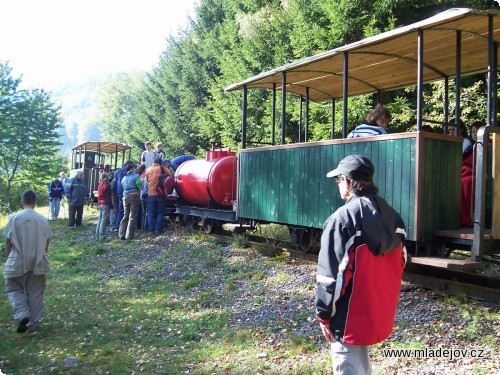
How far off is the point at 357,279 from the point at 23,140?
129 feet

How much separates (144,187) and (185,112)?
17011 mm

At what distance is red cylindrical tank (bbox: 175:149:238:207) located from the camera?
1320 cm

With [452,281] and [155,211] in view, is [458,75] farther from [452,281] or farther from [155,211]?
[155,211]

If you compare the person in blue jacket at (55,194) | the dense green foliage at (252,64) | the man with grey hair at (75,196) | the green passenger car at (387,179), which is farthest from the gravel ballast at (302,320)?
the person in blue jacket at (55,194)

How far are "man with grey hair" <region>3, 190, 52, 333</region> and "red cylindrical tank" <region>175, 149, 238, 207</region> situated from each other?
6.35 meters

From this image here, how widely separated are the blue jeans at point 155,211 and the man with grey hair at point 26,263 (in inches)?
268

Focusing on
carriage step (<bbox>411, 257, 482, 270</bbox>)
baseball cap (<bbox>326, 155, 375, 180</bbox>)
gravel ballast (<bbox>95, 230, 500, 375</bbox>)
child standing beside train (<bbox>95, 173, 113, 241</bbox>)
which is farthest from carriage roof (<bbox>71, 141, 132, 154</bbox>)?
baseball cap (<bbox>326, 155, 375, 180</bbox>)

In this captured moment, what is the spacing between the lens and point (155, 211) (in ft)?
47.0

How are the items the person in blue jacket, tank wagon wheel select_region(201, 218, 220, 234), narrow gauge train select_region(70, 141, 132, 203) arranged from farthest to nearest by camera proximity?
1. narrow gauge train select_region(70, 141, 132, 203)
2. the person in blue jacket
3. tank wagon wheel select_region(201, 218, 220, 234)

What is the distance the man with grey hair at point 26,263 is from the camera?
22.9ft

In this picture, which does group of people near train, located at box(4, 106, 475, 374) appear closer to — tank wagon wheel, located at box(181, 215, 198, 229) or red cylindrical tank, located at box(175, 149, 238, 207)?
red cylindrical tank, located at box(175, 149, 238, 207)

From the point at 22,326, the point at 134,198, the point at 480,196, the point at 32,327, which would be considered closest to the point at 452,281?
the point at 480,196

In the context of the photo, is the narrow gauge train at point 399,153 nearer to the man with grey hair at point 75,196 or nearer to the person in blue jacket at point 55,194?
the man with grey hair at point 75,196

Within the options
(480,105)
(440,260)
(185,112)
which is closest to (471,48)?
(440,260)
